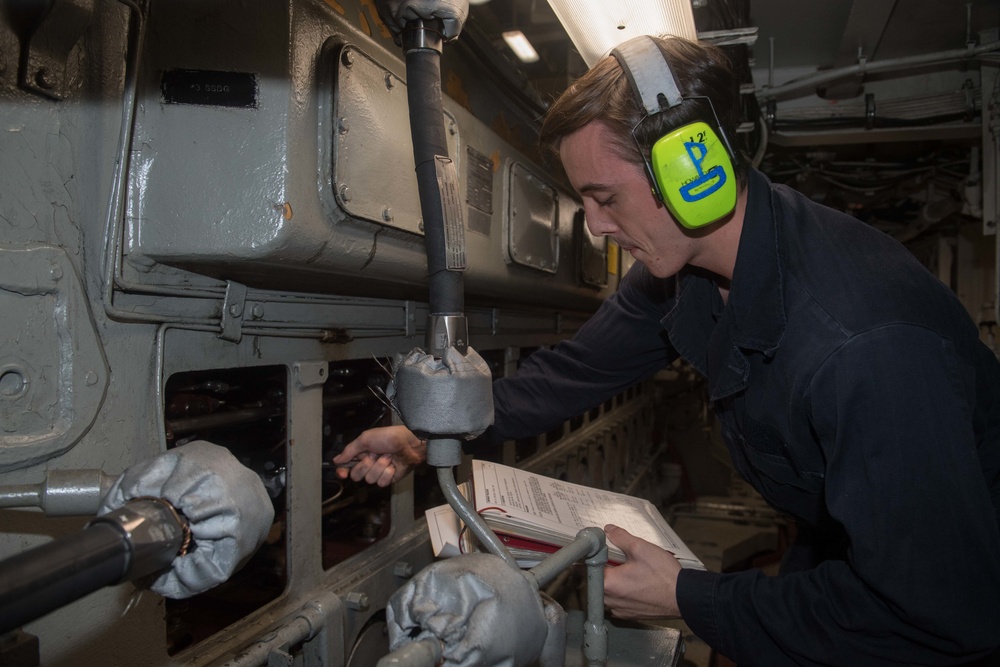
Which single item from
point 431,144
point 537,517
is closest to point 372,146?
point 431,144

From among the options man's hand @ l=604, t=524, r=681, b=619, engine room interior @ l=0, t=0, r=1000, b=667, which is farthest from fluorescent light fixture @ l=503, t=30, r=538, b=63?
man's hand @ l=604, t=524, r=681, b=619

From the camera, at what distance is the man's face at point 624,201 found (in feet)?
4.43

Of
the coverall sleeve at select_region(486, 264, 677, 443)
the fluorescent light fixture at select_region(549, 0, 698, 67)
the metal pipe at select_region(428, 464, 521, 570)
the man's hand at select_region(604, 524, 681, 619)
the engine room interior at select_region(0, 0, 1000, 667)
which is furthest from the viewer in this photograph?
the coverall sleeve at select_region(486, 264, 677, 443)

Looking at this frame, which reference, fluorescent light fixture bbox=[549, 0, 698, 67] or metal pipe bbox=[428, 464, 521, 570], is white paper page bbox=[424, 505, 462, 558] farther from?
fluorescent light fixture bbox=[549, 0, 698, 67]

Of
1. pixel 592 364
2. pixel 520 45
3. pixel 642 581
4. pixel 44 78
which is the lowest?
pixel 642 581

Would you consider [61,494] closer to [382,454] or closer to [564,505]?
[382,454]

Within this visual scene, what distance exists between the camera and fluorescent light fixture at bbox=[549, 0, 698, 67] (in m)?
1.57

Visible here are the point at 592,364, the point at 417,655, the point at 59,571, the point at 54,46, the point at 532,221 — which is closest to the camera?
the point at 59,571

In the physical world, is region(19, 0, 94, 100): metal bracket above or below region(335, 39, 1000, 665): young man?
above

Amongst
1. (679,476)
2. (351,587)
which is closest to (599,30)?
(351,587)

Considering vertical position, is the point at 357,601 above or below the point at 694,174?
below

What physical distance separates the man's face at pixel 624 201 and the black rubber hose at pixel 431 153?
1.37 feet

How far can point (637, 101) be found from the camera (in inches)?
48.9

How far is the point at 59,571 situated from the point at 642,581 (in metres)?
1.16
